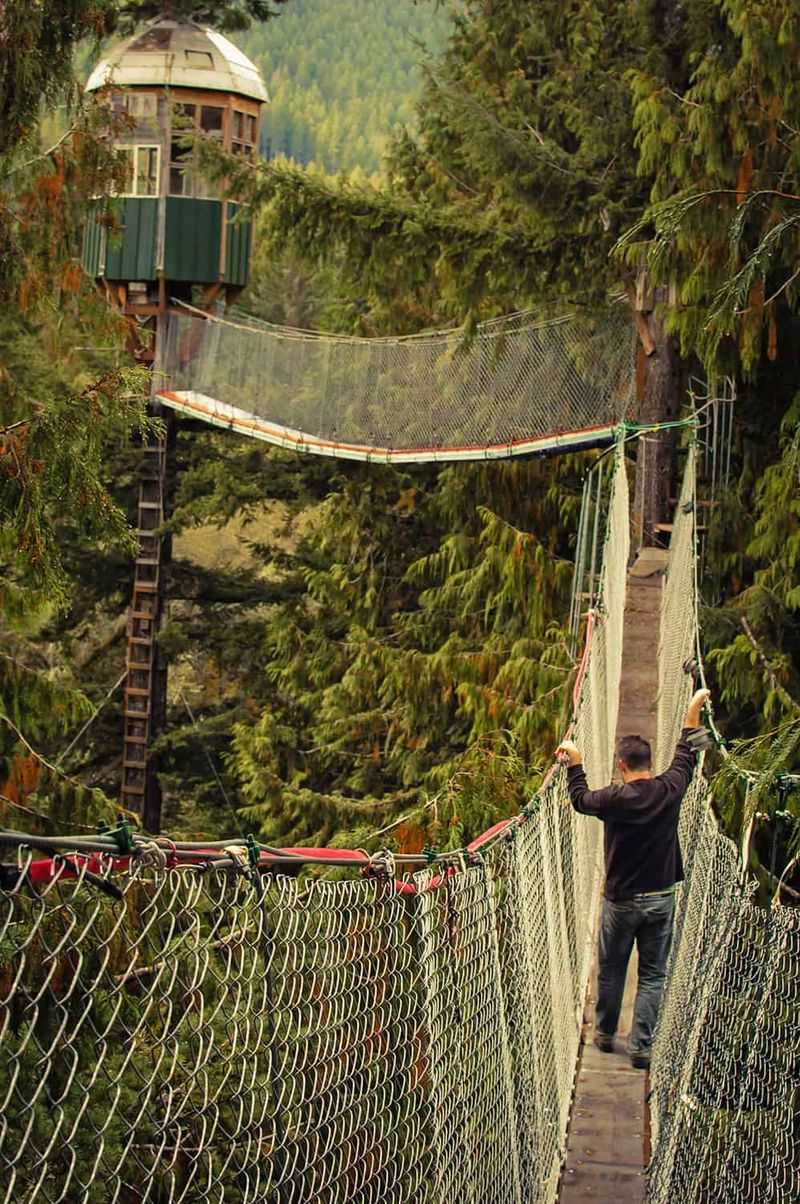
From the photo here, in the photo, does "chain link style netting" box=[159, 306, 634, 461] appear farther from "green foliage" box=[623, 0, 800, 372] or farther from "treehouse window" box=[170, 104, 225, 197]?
"treehouse window" box=[170, 104, 225, 197]

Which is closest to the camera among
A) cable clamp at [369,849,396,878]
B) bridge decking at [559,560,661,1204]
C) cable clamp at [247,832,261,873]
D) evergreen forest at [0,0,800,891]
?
cable clamp at [247,832,261,873]

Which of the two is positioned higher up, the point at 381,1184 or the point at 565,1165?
the point at 381,1184

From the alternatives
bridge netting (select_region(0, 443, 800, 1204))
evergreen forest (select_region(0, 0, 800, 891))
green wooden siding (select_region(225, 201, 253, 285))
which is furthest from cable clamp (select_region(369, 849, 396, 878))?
green wooden siding (select_region(225, 201, 253, 285))

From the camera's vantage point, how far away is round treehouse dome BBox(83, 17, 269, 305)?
1759cm

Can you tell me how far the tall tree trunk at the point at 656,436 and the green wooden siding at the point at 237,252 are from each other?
24.1ft

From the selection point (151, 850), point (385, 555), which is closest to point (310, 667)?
point (385, 555)

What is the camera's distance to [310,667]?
16.2 m

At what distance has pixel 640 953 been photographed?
470cm

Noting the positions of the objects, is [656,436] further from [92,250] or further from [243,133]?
[243,133]

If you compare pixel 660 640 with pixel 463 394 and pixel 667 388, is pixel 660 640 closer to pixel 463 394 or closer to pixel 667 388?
pixel 667 388

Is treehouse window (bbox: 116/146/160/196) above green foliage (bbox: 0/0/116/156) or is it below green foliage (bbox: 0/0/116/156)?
below

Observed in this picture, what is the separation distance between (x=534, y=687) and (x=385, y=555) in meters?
4.69

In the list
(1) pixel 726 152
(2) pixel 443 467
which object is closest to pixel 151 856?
(1) pixel 726 152

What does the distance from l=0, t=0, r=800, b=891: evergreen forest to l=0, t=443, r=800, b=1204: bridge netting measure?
0.51 m
